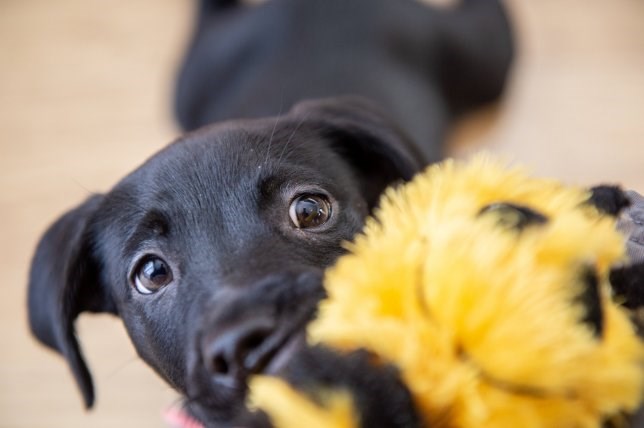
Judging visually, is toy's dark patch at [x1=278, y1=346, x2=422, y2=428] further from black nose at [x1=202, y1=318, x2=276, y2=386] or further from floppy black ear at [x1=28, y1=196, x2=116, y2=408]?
floppy black ear at [x1=28, y1=196, x2=116, y2=408]

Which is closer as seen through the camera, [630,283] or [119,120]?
[630,283]

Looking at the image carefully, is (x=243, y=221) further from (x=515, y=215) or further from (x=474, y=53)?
(x=474, y=53)

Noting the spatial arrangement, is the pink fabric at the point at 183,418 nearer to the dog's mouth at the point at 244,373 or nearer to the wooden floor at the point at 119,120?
the dog's mouth at the point at 244,373

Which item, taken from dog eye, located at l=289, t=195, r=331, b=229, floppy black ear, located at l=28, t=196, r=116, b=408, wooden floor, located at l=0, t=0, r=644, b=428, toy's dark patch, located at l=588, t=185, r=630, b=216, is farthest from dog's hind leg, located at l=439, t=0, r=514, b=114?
toy's dark patch, located at l=588, t=185, r=630, b=216

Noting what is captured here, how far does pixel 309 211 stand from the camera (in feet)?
3.68

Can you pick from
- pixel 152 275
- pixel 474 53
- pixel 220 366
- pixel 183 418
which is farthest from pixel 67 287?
pixel 474 53

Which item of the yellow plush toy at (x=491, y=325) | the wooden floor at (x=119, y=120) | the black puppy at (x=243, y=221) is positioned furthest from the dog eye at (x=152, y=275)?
the wooden floor at (x=119, y=120)

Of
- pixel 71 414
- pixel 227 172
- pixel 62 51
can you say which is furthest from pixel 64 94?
pixel 227 172

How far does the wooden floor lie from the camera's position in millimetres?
1966

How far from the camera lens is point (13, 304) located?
6.92 feet

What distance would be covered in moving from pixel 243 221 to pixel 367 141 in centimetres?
38

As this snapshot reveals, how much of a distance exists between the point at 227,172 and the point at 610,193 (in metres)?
0.61

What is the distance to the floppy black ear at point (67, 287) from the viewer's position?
1.26m

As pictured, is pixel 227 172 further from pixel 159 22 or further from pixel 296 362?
pixel 159 22
